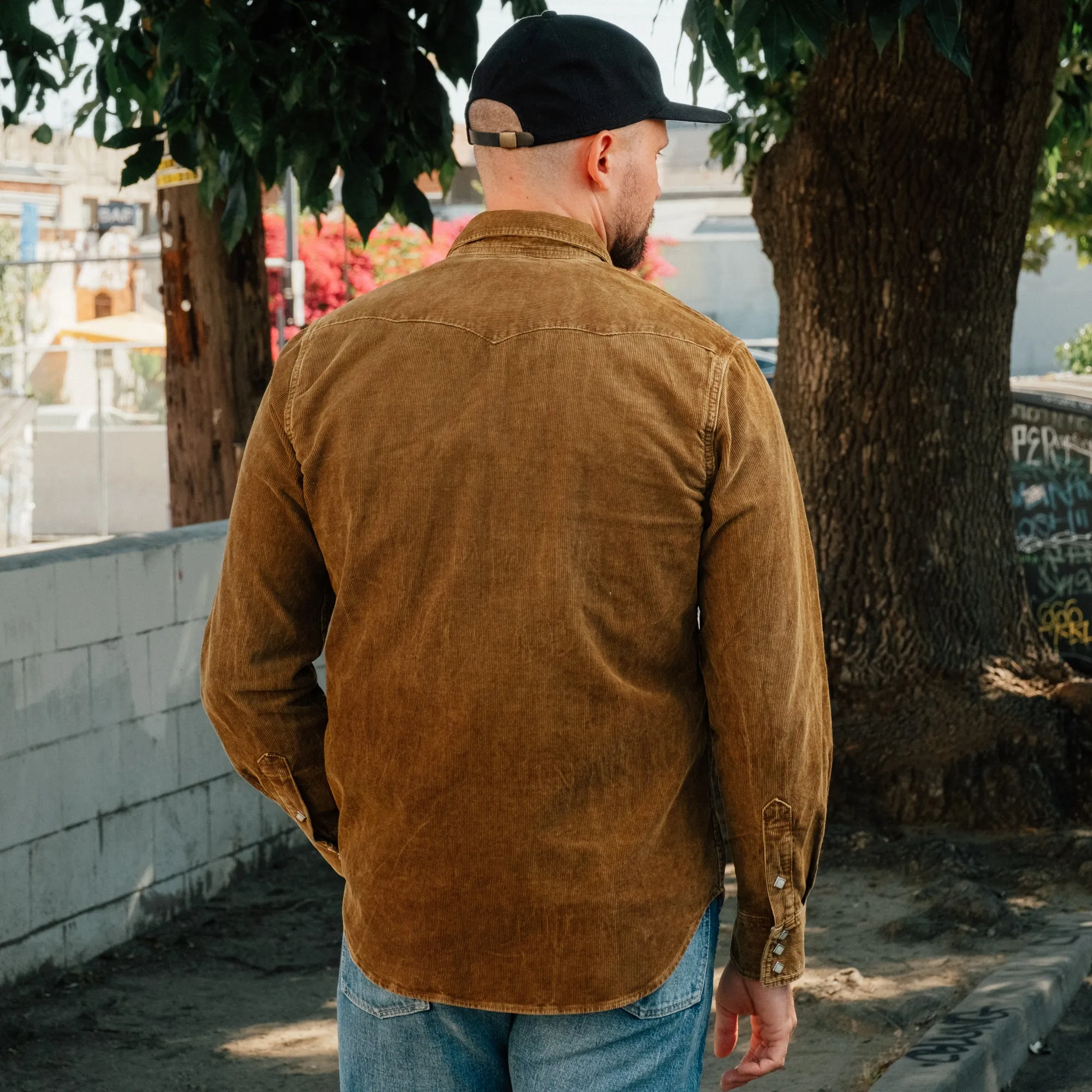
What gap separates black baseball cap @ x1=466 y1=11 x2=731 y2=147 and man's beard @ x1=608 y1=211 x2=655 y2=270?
0.12m

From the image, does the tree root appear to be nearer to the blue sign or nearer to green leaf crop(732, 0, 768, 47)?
green leaf crop(732, 0, 768, 47)

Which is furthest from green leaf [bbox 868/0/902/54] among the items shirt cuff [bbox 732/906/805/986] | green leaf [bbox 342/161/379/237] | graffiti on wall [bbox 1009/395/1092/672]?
graffiti on wall [bbox 1009/395/1092/672]

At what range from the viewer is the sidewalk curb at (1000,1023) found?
12.2 ft

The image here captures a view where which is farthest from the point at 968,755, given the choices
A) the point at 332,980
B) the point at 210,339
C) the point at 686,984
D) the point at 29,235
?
the point at 29,235

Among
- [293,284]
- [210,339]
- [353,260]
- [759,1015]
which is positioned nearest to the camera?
[759,1015]

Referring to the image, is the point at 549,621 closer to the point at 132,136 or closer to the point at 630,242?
the point at 630,242

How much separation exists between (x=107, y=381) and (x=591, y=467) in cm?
2818

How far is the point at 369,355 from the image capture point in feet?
5.57

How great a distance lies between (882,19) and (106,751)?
308cm

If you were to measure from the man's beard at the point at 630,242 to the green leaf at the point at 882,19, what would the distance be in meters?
2.25

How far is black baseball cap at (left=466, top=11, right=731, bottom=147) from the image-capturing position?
67.9 inches

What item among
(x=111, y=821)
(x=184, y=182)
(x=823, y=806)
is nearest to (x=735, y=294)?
(x=184, y=182)

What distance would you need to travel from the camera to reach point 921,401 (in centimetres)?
608

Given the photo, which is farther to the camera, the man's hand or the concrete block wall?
→ the concrete block wall
